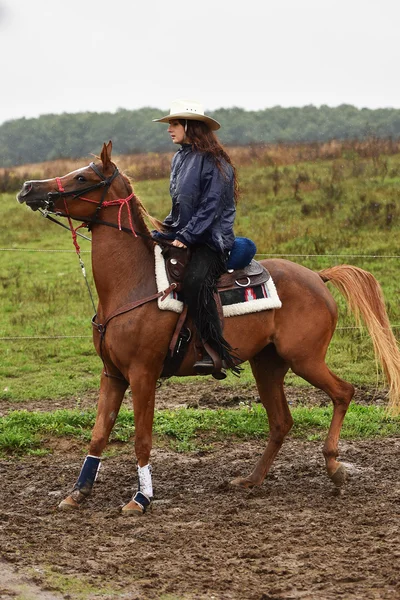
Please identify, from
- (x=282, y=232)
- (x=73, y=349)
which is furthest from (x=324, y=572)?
(x=282, y=232)

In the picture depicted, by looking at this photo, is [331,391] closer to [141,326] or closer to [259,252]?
[141,326]

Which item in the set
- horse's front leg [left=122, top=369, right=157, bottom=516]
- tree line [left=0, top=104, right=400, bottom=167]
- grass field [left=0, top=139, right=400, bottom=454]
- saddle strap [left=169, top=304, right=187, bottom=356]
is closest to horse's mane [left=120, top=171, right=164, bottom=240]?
Result: saddle strap [left=169, top=304, right=187, bottom=356]

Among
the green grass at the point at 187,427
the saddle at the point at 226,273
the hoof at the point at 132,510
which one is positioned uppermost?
the saddle at the point at 226,273

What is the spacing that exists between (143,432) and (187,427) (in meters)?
1.84

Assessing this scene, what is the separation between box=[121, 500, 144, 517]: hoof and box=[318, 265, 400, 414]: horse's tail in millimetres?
2363

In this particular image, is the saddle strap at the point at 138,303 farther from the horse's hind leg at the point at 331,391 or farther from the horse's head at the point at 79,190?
the horse's hind leg at the point at 331,391

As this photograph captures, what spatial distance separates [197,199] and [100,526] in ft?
8.04

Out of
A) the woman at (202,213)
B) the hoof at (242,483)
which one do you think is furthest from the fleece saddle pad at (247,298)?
the hoof at (242,483)

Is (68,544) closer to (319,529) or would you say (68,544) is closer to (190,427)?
(319,529)

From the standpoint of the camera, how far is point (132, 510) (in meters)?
6.49

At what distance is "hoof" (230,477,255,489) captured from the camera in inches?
281

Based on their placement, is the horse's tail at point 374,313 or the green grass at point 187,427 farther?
the green grass at point 187,427

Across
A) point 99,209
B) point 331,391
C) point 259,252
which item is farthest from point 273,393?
point 259,252

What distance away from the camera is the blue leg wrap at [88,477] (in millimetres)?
6727
